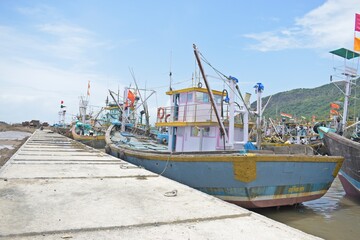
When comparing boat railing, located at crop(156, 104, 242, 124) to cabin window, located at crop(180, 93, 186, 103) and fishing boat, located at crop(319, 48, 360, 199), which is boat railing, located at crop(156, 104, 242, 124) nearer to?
cabin window, located at crop(180, 93, 186, 103)

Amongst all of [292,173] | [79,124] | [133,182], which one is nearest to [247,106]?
[292,173]

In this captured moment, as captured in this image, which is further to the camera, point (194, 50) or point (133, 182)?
point (194, 50)

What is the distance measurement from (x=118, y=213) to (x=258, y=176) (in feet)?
12.2

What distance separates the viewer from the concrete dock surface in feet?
10.4

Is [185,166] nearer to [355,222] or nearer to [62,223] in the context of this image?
[355,222]

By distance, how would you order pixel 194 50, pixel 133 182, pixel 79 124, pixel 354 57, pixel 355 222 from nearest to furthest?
pixel 133 182
pixel 355 222
pixel 194 50
pixel 354 57
pixel 79 124

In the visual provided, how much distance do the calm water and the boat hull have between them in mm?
397

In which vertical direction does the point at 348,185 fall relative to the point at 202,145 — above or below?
below

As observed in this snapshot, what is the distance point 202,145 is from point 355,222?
484 centimetres

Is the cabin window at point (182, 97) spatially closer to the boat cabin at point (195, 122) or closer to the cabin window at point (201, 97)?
the boat cabin at point (195, 122)

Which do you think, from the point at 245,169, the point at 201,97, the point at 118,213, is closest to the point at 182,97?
the point at 201,97

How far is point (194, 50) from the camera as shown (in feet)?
28.8

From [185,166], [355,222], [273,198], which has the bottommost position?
[355,222]

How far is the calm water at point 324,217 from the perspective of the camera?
6593mm
